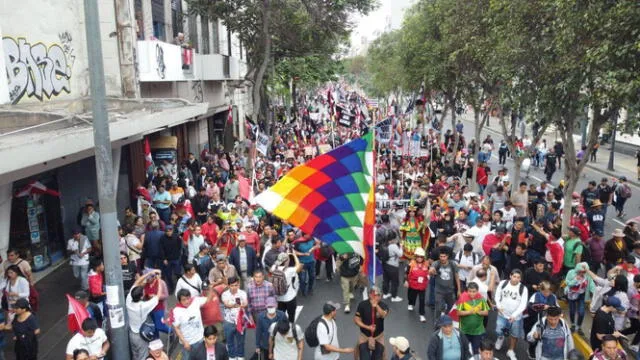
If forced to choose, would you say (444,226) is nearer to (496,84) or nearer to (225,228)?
(225,228)

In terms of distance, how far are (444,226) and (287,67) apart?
19358mm

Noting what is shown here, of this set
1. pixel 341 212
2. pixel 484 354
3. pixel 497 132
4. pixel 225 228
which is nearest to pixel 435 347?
pixel 484 354

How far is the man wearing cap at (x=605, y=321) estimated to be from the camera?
24.7 feet

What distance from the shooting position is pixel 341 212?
24.1 ft

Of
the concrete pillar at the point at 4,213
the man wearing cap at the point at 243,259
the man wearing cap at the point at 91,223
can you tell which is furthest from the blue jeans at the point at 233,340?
the man wearing cap at the point at 91,223

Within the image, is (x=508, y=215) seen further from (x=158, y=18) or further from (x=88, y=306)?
(x=158, y=18)

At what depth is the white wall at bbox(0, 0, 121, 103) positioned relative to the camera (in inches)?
472

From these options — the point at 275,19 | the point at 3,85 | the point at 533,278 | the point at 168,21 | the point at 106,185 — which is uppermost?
the point at 275,19

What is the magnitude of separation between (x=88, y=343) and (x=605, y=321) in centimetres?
628

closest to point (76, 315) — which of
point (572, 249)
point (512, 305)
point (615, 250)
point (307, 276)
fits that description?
point (307, 276)

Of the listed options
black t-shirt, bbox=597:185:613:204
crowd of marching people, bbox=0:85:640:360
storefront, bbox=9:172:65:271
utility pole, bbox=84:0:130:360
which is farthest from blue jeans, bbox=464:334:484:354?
black t-shirt, bbox=597:185:613:204

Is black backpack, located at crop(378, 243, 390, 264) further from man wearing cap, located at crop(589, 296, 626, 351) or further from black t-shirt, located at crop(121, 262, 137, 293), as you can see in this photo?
black t-shirt, located at crop(121, 262, 137, 293)

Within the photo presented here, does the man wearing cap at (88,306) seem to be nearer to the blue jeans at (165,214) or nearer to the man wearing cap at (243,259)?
the man wearing cap at (243,259)

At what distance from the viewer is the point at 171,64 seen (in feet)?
59.9
